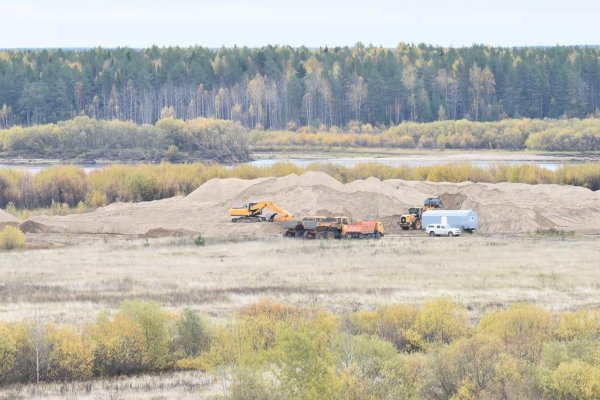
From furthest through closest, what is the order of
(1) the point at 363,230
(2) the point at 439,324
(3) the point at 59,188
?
(3) the point at 59,188 < (1) the point at 363,230 < (2) the point at 439,324

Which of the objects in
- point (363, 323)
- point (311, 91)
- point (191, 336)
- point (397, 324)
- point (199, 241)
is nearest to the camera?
point (191, 336)

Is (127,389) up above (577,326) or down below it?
below

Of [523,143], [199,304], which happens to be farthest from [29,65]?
[199,304]

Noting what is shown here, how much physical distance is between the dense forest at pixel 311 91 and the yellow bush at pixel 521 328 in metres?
140

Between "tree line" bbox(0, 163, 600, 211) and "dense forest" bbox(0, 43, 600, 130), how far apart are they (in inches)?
3097

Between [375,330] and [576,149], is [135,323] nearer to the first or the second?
[375,330]

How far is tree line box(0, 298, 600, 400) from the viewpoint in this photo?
2158cm

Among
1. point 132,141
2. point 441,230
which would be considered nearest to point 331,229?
point 441,230

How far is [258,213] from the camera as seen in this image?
210 ft

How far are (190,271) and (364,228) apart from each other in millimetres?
14615

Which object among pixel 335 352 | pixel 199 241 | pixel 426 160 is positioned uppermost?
pixel 335 352

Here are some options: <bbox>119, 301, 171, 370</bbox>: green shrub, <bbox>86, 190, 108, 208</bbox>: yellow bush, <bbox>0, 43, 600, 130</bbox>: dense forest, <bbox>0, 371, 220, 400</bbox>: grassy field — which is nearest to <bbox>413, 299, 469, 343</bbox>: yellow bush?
<bbox>0, 371, 220, 400</bbox>: grassy field

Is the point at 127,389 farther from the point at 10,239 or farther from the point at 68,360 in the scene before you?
the point at 10,239

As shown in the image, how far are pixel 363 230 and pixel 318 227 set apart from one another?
7.17ft
